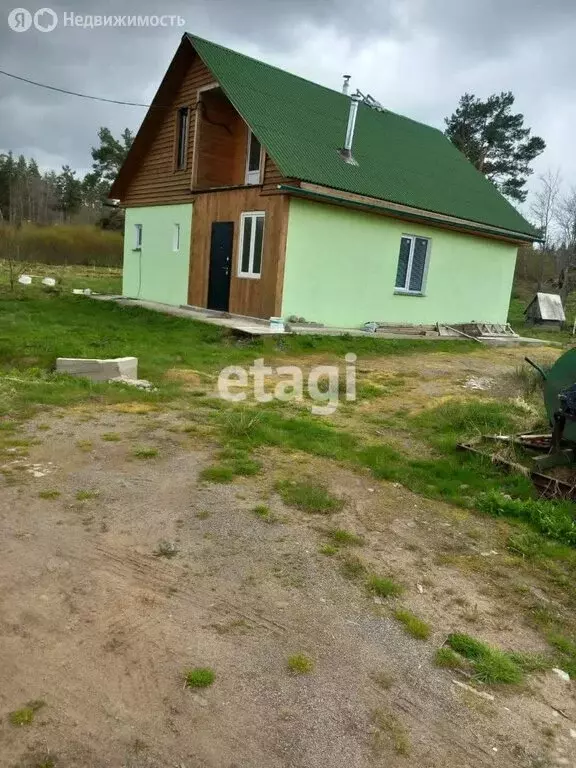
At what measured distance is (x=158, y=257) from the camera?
56.2ft

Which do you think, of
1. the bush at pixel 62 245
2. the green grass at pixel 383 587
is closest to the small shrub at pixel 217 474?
the green grass at pixel 383 587

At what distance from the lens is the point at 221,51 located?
1510 cm

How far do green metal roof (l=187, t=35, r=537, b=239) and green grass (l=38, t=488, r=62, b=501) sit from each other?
31.8ft

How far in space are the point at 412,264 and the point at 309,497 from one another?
12673 mm

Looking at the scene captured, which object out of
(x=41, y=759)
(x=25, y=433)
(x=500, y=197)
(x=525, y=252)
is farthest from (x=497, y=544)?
(x=525, y=252)

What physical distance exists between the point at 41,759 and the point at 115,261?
32220mm

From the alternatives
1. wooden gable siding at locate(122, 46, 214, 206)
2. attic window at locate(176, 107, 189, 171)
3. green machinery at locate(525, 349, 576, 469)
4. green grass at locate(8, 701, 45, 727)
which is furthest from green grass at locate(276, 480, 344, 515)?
attic window at locate(176, 107, 189, 171)

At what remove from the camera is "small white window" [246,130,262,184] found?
49.0 feet

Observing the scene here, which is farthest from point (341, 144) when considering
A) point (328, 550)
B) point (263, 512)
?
point (328, 550)

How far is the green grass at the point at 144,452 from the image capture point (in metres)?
5.20

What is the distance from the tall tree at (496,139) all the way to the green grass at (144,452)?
122 feet

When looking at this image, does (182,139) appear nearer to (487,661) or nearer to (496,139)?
(487,661)

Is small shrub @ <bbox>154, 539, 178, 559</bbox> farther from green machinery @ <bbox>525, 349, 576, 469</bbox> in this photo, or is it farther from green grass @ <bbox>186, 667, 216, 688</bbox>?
green machinery @ <bbox>525, 349, 576, 469</bbox>

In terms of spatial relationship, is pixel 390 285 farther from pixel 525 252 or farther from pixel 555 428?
pixel 525 252
